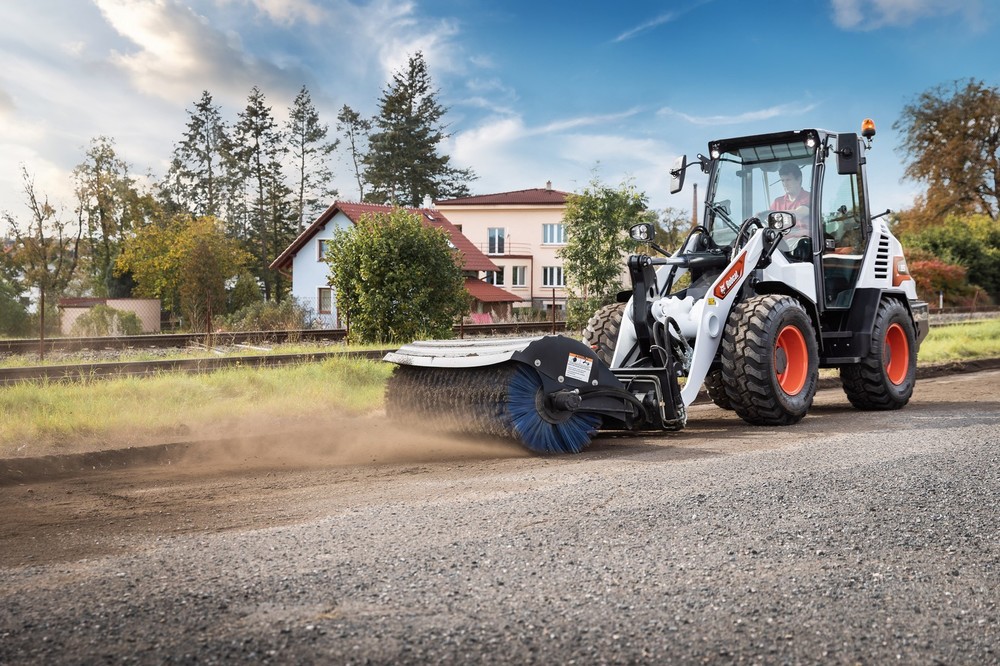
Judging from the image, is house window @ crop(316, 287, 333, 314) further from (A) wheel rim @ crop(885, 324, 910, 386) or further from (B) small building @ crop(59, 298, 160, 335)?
(A) wheel rim @ crop(885, 324, 910, 386)

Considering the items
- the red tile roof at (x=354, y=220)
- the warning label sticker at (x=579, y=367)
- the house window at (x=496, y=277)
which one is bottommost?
the warning label sticker at (x=579, y=367)

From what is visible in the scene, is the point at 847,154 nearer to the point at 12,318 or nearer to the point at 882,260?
the point at 882,260

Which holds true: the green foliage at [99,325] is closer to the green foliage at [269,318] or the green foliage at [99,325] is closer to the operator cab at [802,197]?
the green foliage at [269,318]

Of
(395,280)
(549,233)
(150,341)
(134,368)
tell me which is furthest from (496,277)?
(134,368)

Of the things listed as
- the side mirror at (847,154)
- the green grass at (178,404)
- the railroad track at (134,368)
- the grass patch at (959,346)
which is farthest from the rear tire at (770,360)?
the grass patch at (959,346)

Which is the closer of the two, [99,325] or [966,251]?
[99,325]

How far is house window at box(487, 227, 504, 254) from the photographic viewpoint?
5441 cm

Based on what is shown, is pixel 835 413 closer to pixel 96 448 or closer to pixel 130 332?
pixel 96 448

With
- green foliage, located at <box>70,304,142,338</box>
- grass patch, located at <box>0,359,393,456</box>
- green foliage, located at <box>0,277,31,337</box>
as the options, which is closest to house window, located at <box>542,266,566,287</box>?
green foliage, located at <box>70,304,142,338</box>

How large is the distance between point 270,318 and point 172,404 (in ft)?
68.0

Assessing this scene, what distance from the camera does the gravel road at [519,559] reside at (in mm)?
3293

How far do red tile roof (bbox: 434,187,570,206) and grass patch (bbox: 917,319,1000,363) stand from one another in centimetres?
3294

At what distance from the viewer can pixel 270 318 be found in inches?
1165

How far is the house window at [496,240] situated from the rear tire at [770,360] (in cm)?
4597
